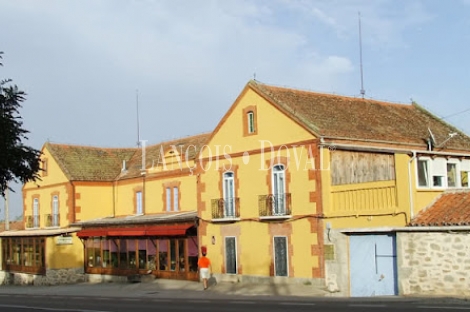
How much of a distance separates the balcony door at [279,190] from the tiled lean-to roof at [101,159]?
11282mm

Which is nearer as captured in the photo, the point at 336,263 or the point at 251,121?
the point at 336,263

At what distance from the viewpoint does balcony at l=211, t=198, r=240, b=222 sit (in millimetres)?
32250

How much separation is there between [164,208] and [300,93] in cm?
1106

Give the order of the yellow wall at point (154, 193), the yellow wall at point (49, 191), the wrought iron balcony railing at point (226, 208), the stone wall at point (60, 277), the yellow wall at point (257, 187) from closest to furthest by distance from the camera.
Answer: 1. the yellow wall at point (257, 187)
2. the wrought iron balcony railing at point (226, 208)
3. the yellow wall at point (154, 193)
4. the stone wall at point (60, 277)
5. the yellow wall at point (49, 191)

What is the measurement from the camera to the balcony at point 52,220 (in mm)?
45219

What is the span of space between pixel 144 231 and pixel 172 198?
3.19 m

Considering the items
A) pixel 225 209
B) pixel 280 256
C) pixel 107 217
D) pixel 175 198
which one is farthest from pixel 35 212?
pixel 280 256

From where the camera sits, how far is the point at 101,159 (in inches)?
1847

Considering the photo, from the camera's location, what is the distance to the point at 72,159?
45.8 meters

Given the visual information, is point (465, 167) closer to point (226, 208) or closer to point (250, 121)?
point (250, 121)

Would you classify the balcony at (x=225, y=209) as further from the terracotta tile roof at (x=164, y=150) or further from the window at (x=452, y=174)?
the window at (x=452, y=174)

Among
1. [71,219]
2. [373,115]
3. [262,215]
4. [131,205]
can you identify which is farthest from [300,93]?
[71,219]

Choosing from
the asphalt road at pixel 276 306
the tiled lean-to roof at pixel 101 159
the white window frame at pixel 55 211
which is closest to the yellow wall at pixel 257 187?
the asphalt road at pixel 276 306

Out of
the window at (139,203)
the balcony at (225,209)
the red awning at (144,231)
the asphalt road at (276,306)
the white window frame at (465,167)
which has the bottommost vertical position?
the asphalt road at (276,306)
